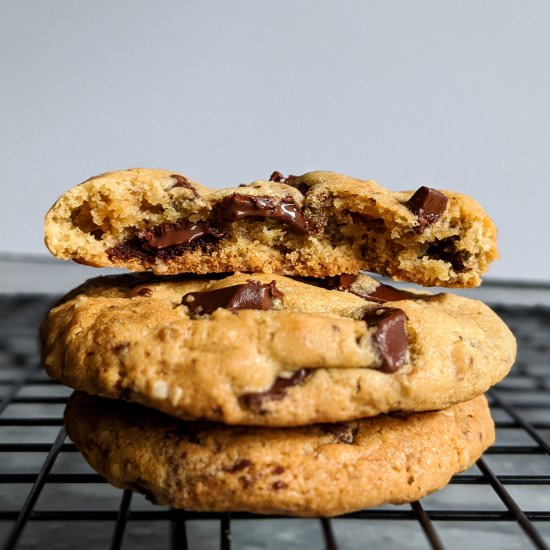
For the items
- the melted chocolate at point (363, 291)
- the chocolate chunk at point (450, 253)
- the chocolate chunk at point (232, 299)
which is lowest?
the melted chocolate at point (363, 291)

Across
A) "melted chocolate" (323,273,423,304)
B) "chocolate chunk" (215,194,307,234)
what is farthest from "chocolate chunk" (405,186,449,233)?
"chocolate chunk" (215,194,307,234)

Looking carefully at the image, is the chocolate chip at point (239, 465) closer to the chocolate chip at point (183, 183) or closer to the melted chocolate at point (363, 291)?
the melted chocolate at point (363, 291)

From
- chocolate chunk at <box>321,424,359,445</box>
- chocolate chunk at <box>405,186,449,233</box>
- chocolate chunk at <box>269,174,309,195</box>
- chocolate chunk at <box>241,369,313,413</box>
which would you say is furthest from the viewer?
chocolate chunk at <box>269,174,309,195</box>

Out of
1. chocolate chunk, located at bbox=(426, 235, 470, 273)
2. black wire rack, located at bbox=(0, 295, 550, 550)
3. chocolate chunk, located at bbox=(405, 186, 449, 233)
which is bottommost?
black wire rack, located at bbox=(0, 295, 550, 550)

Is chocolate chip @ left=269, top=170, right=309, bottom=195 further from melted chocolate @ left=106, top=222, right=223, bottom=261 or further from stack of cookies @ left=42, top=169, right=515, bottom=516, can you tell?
melted chocolate @ left=106, top=222, right=223, bottom=261

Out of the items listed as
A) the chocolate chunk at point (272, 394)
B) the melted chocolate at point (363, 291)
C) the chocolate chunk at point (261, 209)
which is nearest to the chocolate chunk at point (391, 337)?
the chocolate chunk at point (272, 394)

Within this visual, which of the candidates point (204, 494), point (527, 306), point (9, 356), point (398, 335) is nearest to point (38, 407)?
point (9, 356)

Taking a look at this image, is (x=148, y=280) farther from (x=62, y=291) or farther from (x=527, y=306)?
(x=527, y=306)

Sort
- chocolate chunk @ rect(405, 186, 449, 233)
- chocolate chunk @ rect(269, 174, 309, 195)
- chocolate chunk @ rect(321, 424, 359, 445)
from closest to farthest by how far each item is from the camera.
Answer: chocolate chunk @ rect(321, 424, 359, 445), chocolate chunk @ rect(405, 186, 449, 233), chocolate chunk @ rect(269, 174, 309, 195)
